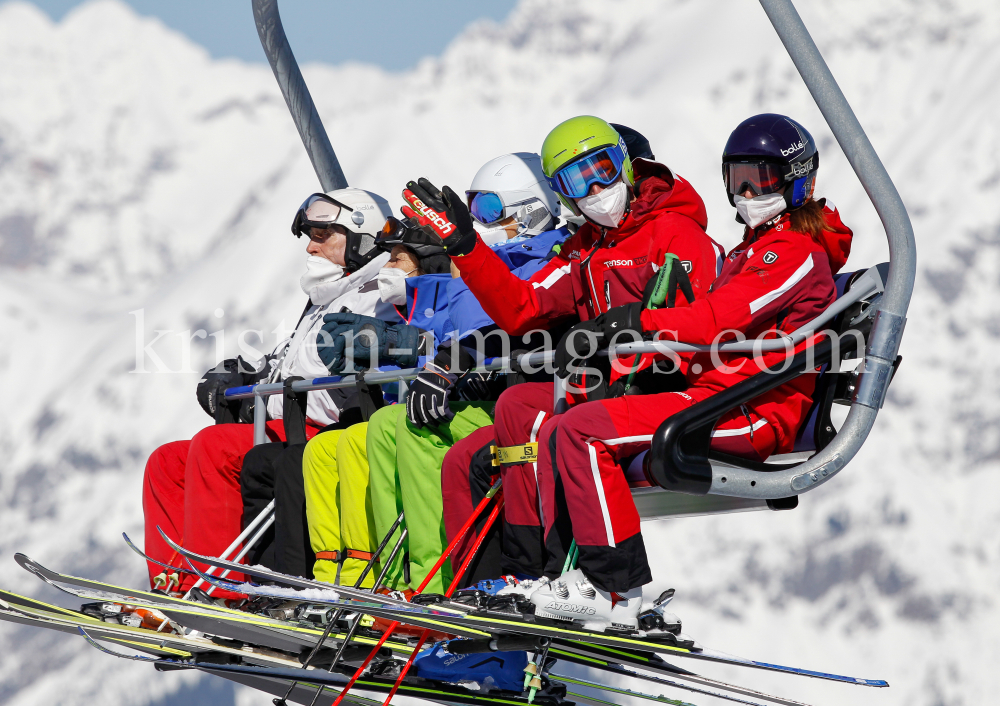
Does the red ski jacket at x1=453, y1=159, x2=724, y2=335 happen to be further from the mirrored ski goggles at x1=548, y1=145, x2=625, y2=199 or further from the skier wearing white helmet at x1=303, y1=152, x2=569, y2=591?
the skier wearing white helmet at x1=303, y1=152, x2=569, y2=591

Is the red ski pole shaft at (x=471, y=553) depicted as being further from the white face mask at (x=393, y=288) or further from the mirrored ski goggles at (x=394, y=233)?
the white face mask at (x=393, y=288)

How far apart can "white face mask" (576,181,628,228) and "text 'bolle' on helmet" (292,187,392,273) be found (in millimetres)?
1908

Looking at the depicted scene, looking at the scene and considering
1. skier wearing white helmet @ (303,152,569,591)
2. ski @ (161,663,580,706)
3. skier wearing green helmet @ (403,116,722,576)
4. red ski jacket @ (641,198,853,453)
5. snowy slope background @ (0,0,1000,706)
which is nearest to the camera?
red ski jacket @ (641,198,853,453)

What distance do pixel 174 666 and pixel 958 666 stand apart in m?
125

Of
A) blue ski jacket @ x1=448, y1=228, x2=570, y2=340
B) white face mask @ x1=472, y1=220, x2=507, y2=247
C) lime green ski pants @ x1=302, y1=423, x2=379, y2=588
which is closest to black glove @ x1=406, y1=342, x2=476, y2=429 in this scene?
blue ski jacket @ x1=448, y1=228, x2=570, y2=340

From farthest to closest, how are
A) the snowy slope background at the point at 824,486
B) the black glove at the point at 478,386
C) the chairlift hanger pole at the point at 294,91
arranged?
the snowy slope background at the point at 824,486 < the chairlift hanger pole at the point at 294,91 < the black glove at the point at 478,386

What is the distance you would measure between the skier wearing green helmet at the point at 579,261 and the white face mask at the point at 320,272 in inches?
64.7

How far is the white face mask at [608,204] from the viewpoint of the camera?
16.4 ft

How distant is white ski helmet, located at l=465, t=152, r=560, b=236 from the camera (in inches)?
260

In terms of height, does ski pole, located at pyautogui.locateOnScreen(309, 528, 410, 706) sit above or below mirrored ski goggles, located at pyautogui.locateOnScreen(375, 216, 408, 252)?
below

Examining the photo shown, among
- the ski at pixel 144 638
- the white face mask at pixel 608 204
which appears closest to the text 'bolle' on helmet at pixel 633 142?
the white face mask at pixel 608 204

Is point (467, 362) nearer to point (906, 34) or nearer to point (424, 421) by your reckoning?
point (424, 421)

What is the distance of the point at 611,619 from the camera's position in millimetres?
4191

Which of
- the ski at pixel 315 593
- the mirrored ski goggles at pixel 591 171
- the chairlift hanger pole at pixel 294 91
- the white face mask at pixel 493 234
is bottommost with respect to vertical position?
the ski at pixel 315 593
